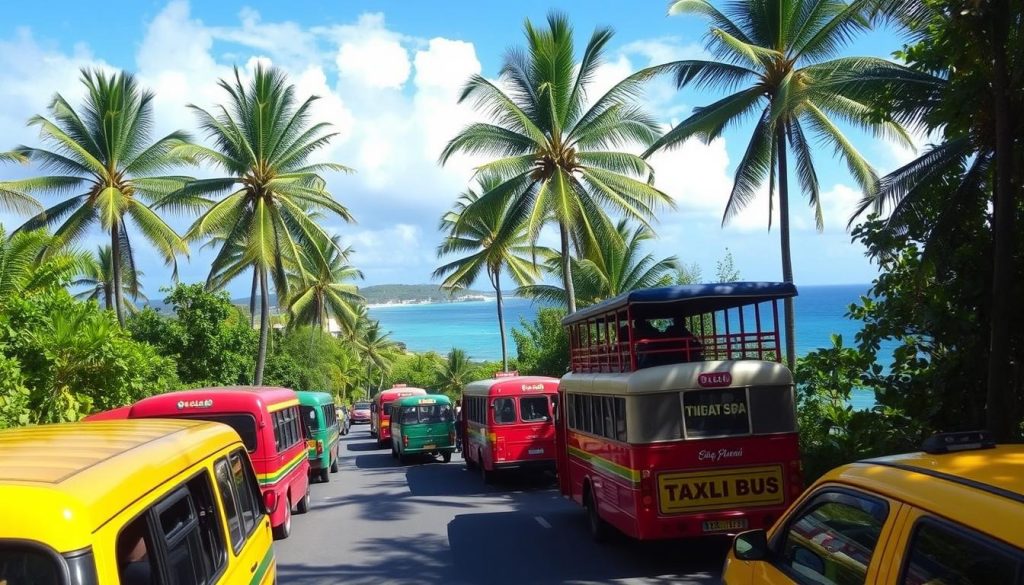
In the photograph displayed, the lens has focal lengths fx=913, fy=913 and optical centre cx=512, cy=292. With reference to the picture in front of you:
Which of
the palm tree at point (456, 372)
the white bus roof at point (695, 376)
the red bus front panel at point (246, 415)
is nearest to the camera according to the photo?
the white bus roof at point (695, 376)

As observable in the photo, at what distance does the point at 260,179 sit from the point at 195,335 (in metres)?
5.67

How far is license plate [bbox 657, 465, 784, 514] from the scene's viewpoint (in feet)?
32.1

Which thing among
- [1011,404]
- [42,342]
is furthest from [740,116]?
[42,342]

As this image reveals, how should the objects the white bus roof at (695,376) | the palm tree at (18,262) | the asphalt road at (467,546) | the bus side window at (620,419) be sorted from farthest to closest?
1. the palm tree at (18,262)
2. the bus side window at (620,419)
3. the asphalt road at (467,546)
4. the white bus roof at (695,376)

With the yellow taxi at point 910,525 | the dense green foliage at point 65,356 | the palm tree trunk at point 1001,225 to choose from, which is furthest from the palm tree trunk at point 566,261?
the yellow taxi at point 910,525

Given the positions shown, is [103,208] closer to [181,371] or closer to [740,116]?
[181,371]

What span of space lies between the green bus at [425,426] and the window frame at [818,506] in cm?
2123

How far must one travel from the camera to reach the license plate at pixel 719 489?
9781 millimetres

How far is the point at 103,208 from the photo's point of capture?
27.4m

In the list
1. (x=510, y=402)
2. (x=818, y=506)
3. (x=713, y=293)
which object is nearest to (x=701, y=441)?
(x=713, y=293)

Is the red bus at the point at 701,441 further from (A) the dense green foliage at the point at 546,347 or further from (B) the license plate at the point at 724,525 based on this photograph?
(A) the dense green foliage at the point at 546,347

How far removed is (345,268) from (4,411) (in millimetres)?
44726

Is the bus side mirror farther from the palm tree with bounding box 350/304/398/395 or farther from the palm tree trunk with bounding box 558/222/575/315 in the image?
the palm tree with bounding box 350/304/398/395

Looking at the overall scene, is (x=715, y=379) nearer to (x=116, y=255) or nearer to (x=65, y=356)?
(x=65, y=356)
